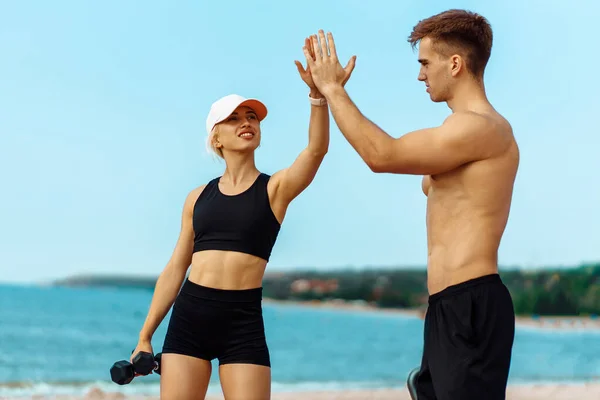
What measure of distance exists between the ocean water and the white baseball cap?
11.7 metres

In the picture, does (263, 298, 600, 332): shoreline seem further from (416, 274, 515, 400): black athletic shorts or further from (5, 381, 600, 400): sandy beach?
(416, 274, 515, 400): black athletic shorts

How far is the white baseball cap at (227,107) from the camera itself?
3.75 meters

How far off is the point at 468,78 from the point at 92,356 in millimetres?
25221

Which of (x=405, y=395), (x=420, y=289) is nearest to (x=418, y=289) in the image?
(x=420, y=289)

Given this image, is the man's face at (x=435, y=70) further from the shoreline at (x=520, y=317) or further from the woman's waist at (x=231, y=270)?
the shoreline at (x=520, y=317)

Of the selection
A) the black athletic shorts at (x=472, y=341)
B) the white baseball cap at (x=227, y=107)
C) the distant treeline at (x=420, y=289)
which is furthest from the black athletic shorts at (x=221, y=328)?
the distant treeline at (x=420, y=289)

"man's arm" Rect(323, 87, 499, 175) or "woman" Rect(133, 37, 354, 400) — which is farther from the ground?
"man's arm" Rect(323, 87, 499, 175)

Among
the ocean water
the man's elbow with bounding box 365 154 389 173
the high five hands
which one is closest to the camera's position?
the man's elbow with bounding box 365 154 389 173

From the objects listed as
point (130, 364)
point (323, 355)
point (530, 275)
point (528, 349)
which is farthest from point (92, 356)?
point (130, 364)

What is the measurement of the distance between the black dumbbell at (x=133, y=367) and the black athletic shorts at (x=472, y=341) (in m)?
1.30

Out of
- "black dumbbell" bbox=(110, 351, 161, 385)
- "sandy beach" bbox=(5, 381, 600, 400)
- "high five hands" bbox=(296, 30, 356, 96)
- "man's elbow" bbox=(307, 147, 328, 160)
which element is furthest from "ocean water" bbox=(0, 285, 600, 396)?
"high five hands" bbox=(296, 30, 356, 96)

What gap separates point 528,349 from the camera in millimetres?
29125

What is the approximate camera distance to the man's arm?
277 centimetres

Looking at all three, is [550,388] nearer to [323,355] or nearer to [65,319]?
[323,355]
